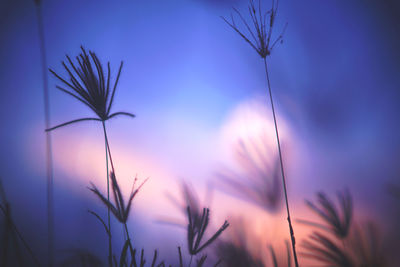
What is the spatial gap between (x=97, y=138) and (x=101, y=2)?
89cm

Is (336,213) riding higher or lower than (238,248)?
higher

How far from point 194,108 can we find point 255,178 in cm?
57

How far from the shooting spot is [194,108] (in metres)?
1.31

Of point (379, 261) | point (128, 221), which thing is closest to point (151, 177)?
point (128, 221)

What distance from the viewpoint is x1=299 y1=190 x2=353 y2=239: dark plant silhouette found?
115cm

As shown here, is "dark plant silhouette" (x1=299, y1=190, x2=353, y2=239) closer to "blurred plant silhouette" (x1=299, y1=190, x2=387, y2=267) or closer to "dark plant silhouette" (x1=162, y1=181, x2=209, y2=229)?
"blurred plant silhouette" (x1=299, y1=190, x2=387, y2=267)

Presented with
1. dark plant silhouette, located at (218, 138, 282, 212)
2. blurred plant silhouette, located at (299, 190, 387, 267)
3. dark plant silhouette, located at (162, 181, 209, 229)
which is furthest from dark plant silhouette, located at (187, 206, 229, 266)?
blurred plant silhouette, located at (299, 190, 387, 267)

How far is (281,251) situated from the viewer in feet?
3.91

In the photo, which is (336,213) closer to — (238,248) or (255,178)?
(255,178)

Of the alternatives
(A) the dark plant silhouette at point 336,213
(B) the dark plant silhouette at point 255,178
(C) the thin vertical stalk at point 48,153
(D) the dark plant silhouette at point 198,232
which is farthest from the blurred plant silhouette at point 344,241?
(C) the thin vertical stalk at point 48,153

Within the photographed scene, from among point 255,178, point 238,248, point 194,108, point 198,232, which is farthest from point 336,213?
point 194,108

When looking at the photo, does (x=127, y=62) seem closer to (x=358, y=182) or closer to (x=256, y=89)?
(x=256, y=89)

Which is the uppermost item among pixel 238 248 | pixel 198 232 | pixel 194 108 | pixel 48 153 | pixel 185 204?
pixel 194 108

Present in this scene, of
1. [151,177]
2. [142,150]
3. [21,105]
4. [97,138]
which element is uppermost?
[21,105]
